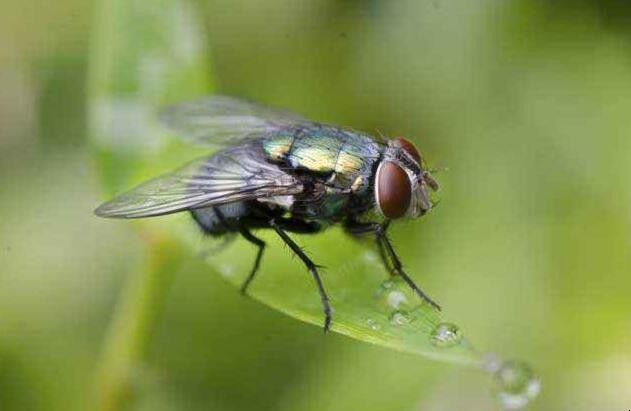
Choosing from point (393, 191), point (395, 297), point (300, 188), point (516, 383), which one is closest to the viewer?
point (516, 383)

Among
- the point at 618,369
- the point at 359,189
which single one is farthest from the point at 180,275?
the point at 618,369

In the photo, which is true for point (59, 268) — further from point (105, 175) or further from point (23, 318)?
point (105, 175)

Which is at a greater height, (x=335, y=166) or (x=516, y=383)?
(x=335, y=166)

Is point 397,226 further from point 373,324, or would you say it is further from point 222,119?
point 373,324

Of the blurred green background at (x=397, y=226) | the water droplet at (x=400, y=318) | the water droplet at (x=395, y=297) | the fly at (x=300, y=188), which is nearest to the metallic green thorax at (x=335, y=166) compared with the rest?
A: the fly at (x=300, y=188)

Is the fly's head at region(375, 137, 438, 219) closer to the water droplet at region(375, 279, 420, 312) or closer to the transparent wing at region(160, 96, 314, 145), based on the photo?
the water droplet at region(375, 279, 420, 312)

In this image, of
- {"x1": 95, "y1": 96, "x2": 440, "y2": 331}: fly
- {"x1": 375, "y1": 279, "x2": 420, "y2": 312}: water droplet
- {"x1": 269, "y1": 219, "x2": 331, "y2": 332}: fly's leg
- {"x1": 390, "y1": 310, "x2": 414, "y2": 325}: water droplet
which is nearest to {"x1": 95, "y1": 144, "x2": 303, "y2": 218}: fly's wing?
{"x1": 95, "y1": 96, "x2": 440, "y2": 331}: fly

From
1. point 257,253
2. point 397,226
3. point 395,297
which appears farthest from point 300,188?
point 397,226
